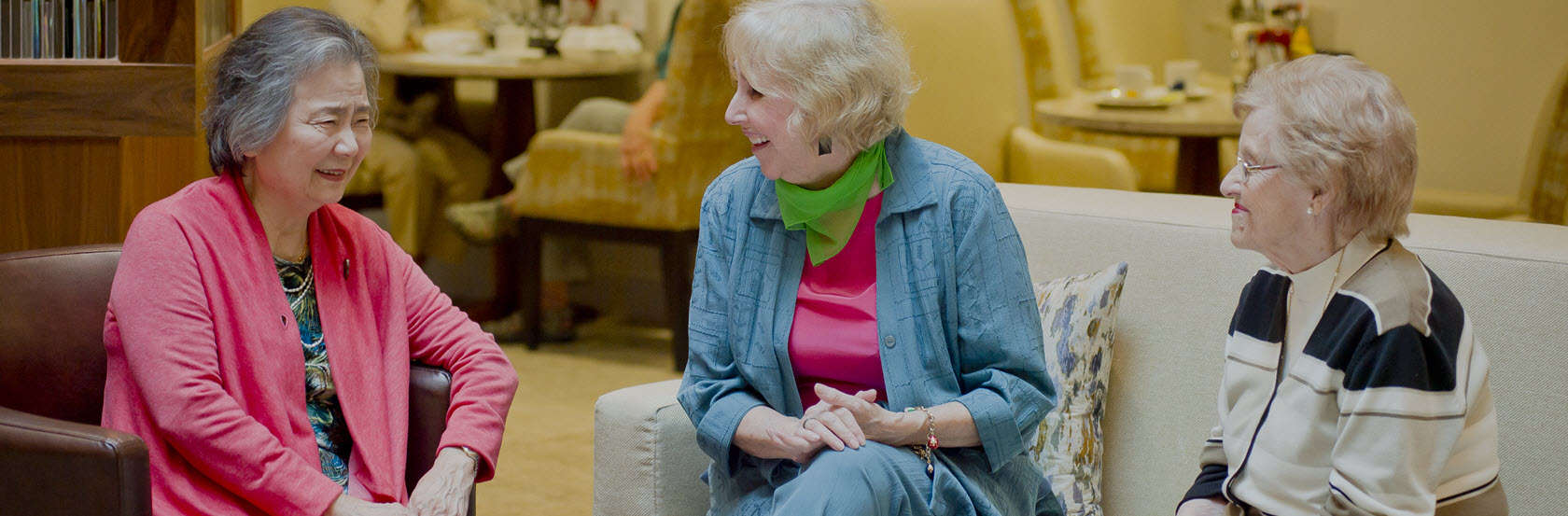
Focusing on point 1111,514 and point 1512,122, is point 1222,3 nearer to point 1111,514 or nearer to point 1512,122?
point 1512,122

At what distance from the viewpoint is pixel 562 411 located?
13.3 feet

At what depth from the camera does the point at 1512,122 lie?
17.6 feet

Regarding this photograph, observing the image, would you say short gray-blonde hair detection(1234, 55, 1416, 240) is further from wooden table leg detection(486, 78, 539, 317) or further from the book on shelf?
wooden table leg detection(486, 78, 539, 317)

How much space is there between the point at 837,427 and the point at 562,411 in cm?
243

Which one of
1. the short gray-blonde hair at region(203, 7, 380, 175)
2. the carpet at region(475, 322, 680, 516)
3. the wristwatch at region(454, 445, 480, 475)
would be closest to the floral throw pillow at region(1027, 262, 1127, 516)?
the wristwatch at region(454, 445, 480, 475)

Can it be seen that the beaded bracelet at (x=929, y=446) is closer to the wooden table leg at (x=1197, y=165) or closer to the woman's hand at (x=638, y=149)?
the woman's hand at (x=638, y=149)

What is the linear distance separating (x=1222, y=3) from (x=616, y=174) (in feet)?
10.6

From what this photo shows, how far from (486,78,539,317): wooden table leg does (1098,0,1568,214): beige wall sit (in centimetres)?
220

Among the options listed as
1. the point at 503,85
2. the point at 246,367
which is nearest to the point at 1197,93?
the point at 503,85

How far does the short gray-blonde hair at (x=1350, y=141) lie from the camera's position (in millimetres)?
1475

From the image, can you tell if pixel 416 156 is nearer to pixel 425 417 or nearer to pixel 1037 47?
pixel 1037 47

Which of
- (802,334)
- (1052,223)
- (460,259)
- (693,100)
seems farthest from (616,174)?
(802,334)

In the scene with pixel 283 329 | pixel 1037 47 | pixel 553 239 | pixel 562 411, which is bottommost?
pixel 562 411

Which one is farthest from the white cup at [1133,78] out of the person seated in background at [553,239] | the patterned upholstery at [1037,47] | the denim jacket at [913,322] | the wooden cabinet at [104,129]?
the wooden cabinet at [104,129]
